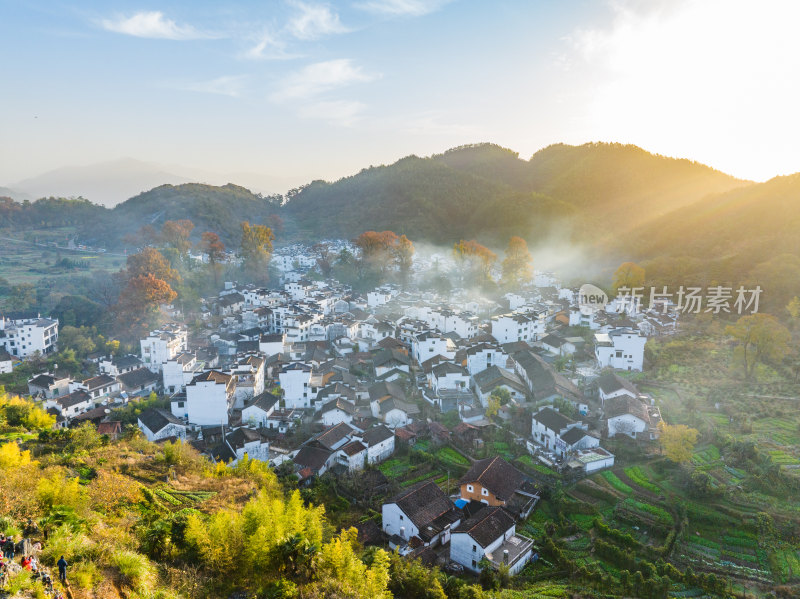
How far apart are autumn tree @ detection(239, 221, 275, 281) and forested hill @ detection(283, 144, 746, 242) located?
26108 mm

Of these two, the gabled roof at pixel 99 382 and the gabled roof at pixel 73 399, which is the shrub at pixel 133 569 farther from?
the gabled roof at pixel 99 382

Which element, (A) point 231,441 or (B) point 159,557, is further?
(A) point 231,441

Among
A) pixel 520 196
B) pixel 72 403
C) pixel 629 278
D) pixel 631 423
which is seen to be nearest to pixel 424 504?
pixel 631 423

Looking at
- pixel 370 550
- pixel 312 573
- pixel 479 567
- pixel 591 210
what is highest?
pixel 591 210

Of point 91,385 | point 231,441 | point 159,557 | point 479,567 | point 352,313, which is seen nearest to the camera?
point 159,557

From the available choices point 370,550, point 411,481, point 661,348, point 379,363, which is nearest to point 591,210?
point 661,348

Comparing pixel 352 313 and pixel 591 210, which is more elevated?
pixel 591 210

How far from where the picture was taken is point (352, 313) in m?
32.3

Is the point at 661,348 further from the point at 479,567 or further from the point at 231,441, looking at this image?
the point at 231,441

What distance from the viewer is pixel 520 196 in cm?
6825

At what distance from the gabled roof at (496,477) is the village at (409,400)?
0.04 m

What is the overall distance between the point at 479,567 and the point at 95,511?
862 centimetres

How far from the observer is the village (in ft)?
47.2

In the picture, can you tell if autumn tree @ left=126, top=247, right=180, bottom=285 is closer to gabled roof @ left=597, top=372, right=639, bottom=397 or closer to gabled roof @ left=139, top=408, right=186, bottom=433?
gabled roof @ left=139, top=408, right=186, bottom=433
